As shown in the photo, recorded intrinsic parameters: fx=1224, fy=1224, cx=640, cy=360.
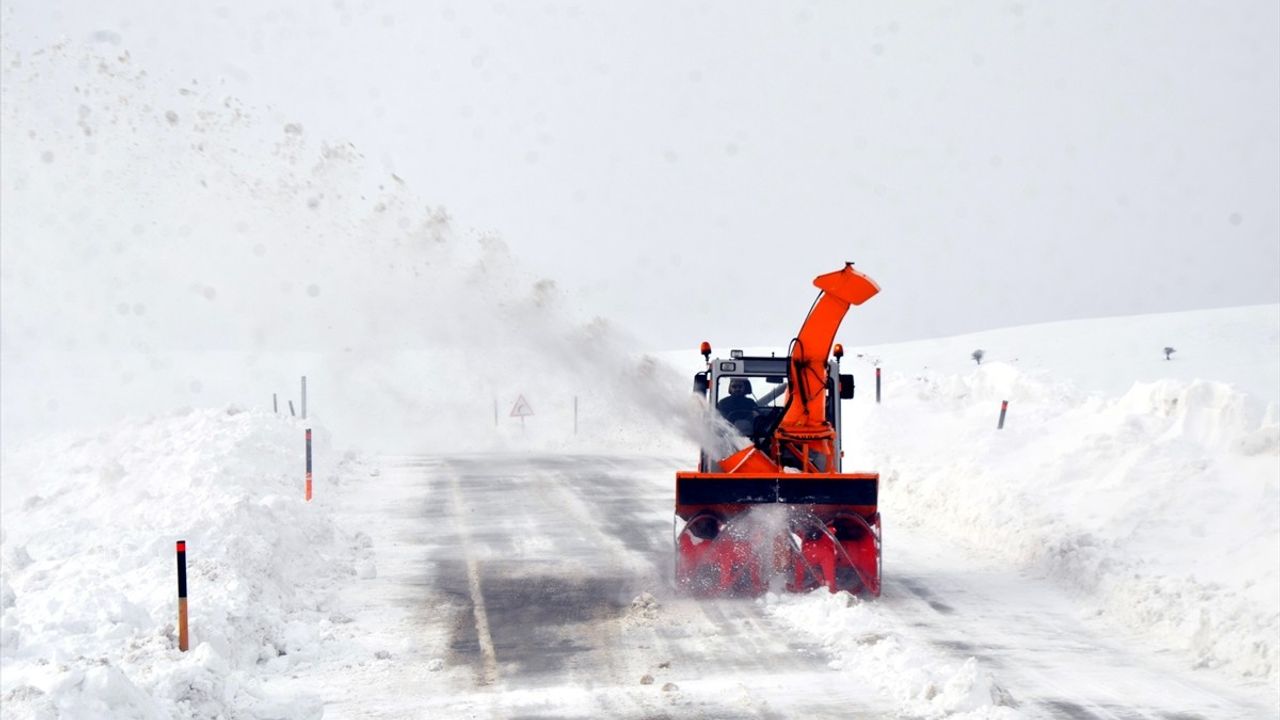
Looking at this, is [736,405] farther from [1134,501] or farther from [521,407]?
[521,407]

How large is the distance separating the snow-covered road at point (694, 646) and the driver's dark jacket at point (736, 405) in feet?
5.92

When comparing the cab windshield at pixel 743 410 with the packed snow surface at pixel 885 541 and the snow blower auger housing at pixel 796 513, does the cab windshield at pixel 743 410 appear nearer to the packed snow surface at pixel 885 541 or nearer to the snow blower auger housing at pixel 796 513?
the snow blower auger housing at pixel 796 513

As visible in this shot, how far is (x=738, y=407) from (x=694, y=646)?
357cm

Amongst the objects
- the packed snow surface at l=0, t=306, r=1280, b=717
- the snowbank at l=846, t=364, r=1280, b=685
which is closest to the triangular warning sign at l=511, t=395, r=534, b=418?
the packed snow surface at l=0, t=306, r=1280, b=717

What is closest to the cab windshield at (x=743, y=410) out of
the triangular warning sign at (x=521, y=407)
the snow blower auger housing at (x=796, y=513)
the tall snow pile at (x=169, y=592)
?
the snow blower auger housing at (x=796, y=513)

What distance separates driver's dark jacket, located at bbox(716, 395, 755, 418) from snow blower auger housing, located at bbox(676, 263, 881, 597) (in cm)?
54

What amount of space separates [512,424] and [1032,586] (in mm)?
31672

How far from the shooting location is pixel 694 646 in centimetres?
953

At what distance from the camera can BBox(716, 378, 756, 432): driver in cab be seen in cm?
1257

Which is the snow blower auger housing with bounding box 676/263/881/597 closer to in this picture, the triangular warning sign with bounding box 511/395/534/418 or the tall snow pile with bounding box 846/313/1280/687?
the tall snow pile with bounding box 846/313/1280/687

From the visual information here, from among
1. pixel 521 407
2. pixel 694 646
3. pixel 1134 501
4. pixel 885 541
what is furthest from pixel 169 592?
pixel 521 407

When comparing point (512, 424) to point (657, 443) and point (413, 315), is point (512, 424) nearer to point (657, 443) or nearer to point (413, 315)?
point (657, 443)

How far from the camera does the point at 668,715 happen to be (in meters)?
7.69

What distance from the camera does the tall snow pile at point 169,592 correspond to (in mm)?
7395
